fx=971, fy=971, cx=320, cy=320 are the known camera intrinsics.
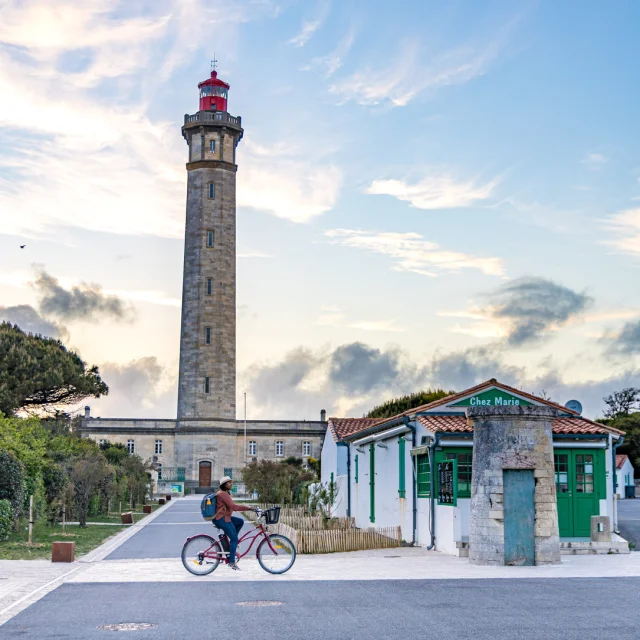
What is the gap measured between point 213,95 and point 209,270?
13.3 metres

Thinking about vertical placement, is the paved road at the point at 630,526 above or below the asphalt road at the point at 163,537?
above

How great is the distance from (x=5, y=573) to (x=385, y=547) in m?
8.62

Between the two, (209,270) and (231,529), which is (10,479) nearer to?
(231,529)

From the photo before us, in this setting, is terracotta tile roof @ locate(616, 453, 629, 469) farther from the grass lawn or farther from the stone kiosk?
the stone kiosk

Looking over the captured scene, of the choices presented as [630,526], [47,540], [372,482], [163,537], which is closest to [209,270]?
[630,526]

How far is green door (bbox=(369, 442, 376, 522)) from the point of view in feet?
86.9

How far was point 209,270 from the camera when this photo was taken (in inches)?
2650

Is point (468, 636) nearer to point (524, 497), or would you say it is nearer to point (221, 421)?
point (524, 497)

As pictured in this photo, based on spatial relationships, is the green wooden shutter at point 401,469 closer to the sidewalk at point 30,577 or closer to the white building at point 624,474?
the sidewalk at point 30,577

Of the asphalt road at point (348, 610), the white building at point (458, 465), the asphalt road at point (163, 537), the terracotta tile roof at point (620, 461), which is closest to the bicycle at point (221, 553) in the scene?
the asphalt road at point (348, 610)

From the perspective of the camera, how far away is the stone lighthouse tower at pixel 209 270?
221ft

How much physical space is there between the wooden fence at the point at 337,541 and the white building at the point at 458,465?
1.00 metres

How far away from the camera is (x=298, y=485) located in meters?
42.9

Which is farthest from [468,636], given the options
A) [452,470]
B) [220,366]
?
[220,366]
